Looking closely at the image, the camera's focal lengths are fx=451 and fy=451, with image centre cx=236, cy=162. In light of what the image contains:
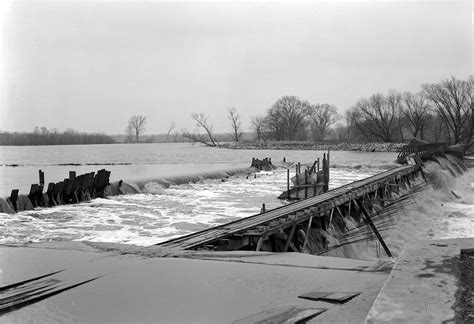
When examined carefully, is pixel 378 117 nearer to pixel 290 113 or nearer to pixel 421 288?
pixel 290 113

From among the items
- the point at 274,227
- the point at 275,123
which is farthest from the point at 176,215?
the point at 275,123

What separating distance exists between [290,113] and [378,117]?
43.2 meters

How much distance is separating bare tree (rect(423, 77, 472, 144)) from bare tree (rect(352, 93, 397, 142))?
16480 mm

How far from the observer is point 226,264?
644 cm

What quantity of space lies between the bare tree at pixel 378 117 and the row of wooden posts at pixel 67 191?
296 feet

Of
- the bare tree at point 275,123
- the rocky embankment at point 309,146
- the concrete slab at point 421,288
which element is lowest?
the concrete slab at point 421,288

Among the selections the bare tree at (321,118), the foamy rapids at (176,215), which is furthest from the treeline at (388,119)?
the foamy rapids at (176,215)

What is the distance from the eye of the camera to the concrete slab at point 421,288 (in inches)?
130

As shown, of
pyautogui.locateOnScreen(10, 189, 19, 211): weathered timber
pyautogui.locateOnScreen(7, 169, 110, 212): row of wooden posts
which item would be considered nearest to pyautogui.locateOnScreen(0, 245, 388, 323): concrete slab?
pyautogui.locateOnScreen(10, 189, 19, 211): weathered timber

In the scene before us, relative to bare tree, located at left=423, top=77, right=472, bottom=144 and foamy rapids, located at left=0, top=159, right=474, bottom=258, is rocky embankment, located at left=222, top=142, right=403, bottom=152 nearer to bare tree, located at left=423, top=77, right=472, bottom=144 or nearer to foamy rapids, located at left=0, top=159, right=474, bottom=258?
bare tree, located at left=423, top=77, right=472, bottom=144

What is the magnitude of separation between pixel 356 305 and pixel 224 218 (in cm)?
1299

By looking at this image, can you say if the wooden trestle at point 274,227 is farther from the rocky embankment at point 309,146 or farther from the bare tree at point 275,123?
the bare tree at point 275,123

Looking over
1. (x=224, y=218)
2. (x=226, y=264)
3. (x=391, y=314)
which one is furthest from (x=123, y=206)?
(x=391, y=314)

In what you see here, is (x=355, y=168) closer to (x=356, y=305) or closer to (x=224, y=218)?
(x=224, y=218)
